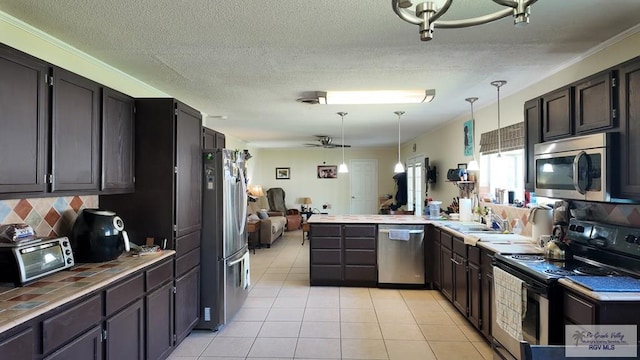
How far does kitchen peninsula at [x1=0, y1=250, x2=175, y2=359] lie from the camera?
148 cm

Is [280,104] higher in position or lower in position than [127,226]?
higher

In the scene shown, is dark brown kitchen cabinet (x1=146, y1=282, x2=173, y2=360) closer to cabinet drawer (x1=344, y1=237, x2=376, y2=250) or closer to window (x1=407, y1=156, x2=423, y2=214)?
cabinet drawer (x1=344, y1=237, x2=376, y2=250)

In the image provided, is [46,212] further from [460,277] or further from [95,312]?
[460,277]

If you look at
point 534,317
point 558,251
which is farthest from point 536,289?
point 558,251

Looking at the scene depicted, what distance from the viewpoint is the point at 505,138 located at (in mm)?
3730

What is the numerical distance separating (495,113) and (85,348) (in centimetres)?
429

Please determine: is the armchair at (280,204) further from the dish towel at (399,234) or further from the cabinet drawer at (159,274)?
the cabinet drawer at (159,274)

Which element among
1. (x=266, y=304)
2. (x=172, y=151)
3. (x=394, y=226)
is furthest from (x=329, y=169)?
(x=172, y=151)

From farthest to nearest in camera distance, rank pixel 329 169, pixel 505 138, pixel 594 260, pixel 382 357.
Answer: pixel 329 169 → pixel 505 138 → pixel 382 357 → pixel 594 260

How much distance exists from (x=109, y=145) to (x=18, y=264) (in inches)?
38.4

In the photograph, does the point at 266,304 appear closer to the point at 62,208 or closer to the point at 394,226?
the point at 394,226

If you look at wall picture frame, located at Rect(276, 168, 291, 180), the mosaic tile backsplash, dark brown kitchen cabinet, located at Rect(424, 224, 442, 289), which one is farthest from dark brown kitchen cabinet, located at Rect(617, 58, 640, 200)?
Result: wall picture frame, located at Rect(276, 168, 291, 180)

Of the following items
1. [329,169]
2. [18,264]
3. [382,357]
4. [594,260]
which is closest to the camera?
[18,264]

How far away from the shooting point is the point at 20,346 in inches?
56.1
